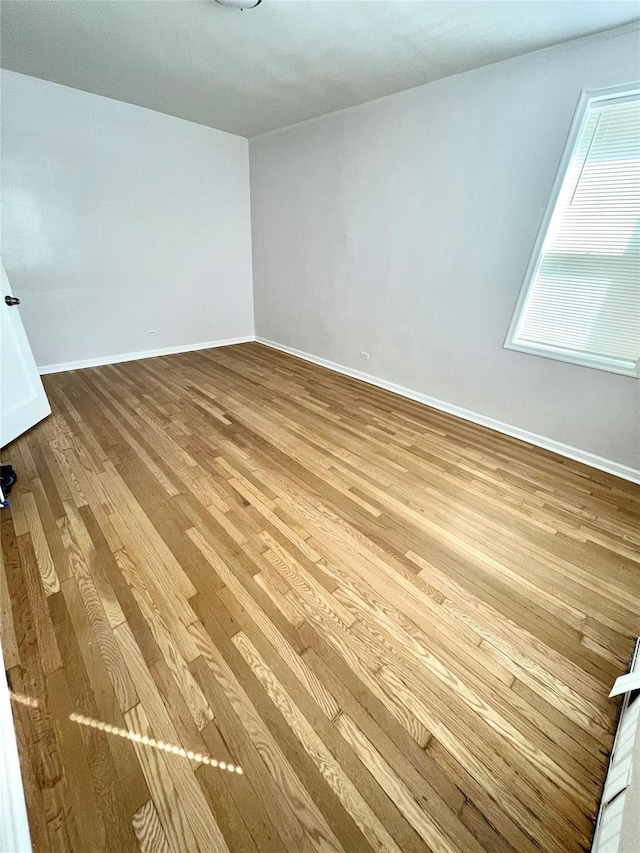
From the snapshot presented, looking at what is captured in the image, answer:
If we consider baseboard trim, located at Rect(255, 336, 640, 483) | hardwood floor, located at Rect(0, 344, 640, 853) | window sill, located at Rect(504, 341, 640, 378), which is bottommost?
hardwood floor, located at Rect(0, 344, 640, 853)

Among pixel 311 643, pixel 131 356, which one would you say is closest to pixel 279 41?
pixel 131 356

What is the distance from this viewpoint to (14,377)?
2609 millimetres

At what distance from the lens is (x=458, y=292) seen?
10.0 ft

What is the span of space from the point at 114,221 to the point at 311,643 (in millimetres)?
4779

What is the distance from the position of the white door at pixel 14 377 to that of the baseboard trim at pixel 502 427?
3.07m

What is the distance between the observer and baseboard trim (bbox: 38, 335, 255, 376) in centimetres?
395

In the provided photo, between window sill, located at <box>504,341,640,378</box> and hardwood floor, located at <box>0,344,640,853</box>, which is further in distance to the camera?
window sill, located at <box>504,341,640,378</box>

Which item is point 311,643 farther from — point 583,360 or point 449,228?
point 449,228

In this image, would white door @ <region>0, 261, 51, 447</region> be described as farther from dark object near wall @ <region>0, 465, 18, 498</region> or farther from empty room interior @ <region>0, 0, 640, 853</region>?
dark object near wall @ <region>0, 465, 18, 498</region>

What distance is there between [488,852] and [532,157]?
3.65 m

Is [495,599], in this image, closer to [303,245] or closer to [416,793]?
[416,793]

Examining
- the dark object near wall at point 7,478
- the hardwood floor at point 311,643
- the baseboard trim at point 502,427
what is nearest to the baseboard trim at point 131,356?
the baseboard trim at point 502,427

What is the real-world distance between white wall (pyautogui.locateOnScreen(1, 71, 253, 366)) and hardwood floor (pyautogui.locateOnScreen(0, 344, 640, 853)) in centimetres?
213

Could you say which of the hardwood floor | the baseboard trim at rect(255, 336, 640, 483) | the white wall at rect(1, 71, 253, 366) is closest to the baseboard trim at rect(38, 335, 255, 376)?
the white wall at rect(1, 71, 253, 366)
